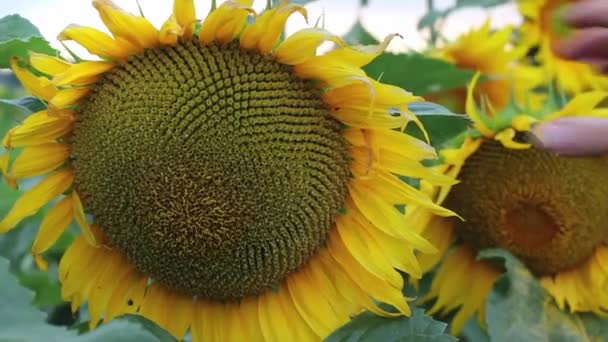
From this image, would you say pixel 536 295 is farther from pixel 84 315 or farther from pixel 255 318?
pixel 84 315

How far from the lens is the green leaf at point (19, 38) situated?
2.76 ft

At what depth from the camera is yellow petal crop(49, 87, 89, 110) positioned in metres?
0.84

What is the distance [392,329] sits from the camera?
901 mm

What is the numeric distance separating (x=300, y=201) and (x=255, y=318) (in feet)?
0.47

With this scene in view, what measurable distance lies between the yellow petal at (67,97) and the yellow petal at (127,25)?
6 cm

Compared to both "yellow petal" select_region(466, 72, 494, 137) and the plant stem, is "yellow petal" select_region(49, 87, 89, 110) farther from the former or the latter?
the plant stem

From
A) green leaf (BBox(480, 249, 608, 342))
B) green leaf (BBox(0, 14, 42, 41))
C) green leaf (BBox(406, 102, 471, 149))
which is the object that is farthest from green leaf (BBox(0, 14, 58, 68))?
green leaf (BBox(480, 249, 608, 342))

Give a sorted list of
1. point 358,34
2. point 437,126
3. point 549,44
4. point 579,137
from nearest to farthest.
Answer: point 579,137 < point 437,126 < point 358,34 < point 549,44

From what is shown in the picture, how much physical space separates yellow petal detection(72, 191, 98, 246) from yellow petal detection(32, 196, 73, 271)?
0.07 feet

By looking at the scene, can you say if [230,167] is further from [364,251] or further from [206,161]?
[364,251]

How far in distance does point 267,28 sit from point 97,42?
Answer: 5.7 inches

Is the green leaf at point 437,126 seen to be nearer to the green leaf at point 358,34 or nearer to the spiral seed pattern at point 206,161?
the spiral seed pattern at point 206,161

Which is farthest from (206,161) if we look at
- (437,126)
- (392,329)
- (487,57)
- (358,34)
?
(487,57)

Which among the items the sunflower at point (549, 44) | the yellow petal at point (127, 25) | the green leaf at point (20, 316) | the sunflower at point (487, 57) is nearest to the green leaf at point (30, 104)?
the yellow petal at point (127, 25)
